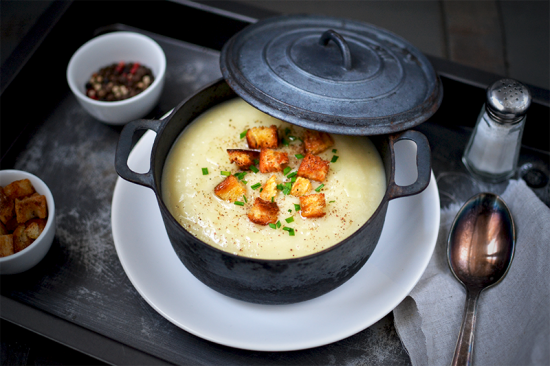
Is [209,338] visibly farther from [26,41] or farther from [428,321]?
[26,41]

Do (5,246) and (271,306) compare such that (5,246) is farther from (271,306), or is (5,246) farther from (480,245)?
(480,245)

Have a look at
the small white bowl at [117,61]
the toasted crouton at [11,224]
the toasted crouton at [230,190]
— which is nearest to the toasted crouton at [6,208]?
the toasted crouton at [11,224]

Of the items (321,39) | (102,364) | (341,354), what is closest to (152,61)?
(321,39)

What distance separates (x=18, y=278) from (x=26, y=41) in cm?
112

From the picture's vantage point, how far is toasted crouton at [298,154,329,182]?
5.66 ft

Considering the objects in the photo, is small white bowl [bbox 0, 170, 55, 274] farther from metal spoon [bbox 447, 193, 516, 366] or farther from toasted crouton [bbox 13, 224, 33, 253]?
metal spoon [bbox 447, 193, 516, 366]

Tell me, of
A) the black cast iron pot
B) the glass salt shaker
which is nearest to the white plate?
the black cast iron pot

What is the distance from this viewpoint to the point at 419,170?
1.57 m

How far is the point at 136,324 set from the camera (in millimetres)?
1765

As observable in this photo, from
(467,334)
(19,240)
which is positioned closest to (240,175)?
(19,240)

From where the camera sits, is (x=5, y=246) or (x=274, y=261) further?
(x=5, y=246)

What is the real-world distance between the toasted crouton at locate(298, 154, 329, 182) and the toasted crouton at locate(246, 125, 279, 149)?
0.54 feet

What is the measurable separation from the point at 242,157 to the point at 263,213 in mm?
264

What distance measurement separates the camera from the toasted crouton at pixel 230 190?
1694 mm
